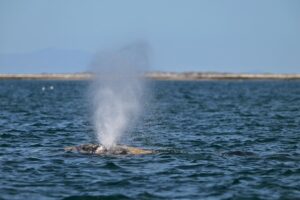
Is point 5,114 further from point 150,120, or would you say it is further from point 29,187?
point 29,187

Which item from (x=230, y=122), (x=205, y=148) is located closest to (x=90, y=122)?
(x=230, y=122)

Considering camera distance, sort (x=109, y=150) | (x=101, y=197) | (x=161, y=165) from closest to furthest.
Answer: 1. (x=101, y=197)
2. (x=161, y=165)
3. (x=109, y=150)

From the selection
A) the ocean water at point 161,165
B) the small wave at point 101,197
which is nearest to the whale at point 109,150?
the ocean water at point 161,165

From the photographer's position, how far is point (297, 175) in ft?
77.5

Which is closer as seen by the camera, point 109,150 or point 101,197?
point 101,197

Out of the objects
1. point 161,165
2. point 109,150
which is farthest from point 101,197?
point 109,150

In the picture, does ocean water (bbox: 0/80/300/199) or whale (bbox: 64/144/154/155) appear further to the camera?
whale (bbox: 64/144/154/155)

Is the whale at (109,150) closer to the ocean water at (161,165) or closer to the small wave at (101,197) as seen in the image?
the ocean water at (161,165)

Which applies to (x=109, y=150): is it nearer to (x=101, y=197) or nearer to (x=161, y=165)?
(x=161, y=165)

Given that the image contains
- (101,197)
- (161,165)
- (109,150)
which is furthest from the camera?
(109,150)

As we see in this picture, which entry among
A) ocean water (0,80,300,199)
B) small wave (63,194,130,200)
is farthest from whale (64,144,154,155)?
small wave (63,194,130,200)

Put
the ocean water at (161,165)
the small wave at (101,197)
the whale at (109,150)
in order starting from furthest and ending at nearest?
the whale at (109,150), the ocean water at (161,165), the small wave at (101,197)

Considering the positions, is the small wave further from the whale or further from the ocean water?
the whale

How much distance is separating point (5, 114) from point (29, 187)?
3410 cm
